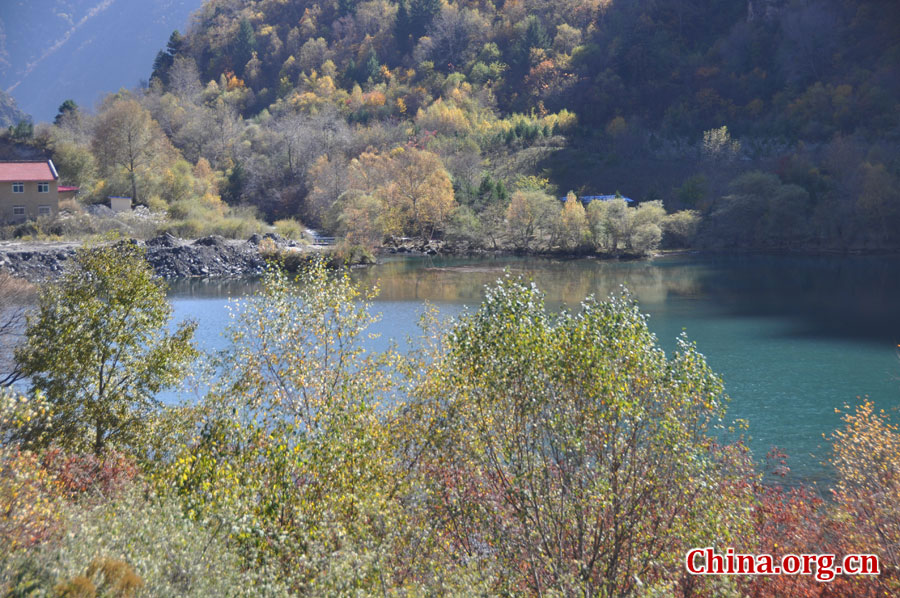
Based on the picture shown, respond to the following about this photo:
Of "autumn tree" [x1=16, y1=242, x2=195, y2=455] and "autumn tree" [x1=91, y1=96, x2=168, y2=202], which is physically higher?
"autumn tree" [x1=91, y1=96, x2=168, y2=202]

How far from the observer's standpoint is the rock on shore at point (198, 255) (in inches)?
1841

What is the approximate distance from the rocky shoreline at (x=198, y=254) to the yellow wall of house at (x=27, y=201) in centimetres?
665

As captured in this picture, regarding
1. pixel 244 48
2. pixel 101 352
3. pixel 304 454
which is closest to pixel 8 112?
pixel 244 48

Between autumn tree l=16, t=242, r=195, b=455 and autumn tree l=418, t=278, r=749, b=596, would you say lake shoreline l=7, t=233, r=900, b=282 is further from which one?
autumn tree l=418, t=278, r=749, b=596

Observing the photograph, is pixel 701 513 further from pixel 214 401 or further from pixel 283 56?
pixel 283 56

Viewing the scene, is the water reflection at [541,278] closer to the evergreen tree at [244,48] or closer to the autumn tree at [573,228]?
the autumn tree at [573,228]

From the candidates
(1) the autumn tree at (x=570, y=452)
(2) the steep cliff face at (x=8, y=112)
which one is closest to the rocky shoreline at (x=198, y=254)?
(1) the autumn tree at (x=570, y=452)

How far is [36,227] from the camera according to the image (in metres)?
52.0

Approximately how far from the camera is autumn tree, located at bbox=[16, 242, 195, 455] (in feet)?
40.5

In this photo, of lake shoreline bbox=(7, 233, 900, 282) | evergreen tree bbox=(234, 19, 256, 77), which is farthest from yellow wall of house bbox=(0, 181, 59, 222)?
evergreen tree bbox=(234, 19, 256, 77)

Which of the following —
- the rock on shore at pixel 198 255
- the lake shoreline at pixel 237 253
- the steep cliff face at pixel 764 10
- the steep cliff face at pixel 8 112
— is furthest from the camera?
the steep cliff face at pixel 8 112

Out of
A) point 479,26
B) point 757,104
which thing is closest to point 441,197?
point 757,104

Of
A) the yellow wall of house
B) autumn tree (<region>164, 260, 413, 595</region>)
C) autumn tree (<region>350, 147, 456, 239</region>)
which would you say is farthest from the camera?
autumn tree (<region>350, 147, 456, 239</region>)
